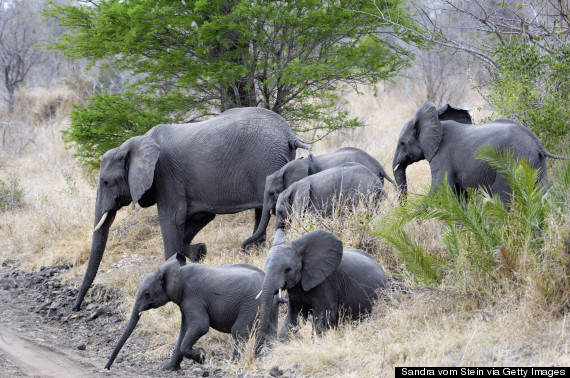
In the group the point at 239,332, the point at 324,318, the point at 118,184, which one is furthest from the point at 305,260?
the point at 118,184

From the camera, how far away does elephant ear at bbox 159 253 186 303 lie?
7.00 m

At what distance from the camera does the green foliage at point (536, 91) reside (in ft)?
33.2

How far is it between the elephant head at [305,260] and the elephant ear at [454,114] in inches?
169

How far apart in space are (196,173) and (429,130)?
3.23 m

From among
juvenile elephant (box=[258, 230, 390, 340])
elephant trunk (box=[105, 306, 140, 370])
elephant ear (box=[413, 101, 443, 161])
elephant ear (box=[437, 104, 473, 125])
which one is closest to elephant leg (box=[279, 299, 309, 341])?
juvenile elephant (box=[258, 230, 390, 340])

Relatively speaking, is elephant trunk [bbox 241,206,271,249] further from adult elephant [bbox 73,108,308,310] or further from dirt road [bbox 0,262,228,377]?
dirt road [bbox 0,262,228,377]

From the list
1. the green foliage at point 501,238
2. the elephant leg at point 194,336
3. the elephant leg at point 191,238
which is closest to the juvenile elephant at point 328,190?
the elephant leg at point 191,238

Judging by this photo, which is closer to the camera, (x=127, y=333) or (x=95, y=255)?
(x=127, y=333)

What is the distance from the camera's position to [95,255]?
9.87 m

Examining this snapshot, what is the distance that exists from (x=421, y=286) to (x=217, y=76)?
6.43 meters

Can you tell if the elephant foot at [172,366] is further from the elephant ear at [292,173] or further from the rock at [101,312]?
the elephant ear at [292,173]

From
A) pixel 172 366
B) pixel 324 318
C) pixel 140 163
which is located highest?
pixel 140 163

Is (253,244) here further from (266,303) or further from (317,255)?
(266,303)

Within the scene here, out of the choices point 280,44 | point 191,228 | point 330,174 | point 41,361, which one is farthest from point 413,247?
point 280,44
